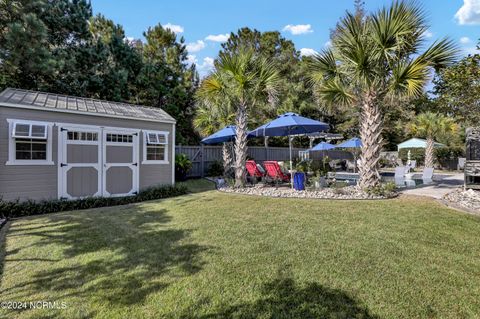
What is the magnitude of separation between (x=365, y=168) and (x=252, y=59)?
5.56m

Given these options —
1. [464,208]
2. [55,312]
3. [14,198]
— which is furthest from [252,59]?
[55,312]

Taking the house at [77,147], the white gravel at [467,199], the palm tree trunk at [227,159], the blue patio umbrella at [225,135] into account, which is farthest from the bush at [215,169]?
the white gravel at [467,199]

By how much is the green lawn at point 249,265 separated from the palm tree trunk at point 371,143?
2.57 meters

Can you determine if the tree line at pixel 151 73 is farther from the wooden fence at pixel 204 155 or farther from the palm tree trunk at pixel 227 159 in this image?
the palm tree trunk at pixel 227 159

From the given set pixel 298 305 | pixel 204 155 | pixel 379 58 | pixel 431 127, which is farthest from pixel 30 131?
pixel 431 127

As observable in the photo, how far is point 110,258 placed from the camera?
3730mm

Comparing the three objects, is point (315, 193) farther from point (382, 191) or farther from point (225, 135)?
point (225, 135)

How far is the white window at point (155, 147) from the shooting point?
31.0ft

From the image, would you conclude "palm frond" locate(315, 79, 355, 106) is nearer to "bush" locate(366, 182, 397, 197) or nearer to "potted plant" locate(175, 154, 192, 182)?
"bush" locate(366, 182, 397, 197)

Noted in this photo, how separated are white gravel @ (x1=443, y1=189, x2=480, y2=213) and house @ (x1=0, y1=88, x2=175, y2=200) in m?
9.16

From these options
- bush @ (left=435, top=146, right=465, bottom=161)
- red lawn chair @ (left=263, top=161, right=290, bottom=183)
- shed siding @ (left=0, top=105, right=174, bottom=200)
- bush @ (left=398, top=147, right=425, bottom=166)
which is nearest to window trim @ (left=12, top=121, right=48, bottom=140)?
shed siding @ (left=0, top=105, right=174, bottom=200)

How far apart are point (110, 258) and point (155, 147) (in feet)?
21.2

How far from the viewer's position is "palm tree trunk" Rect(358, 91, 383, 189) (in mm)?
8422

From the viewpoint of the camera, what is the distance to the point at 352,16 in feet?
26.2
